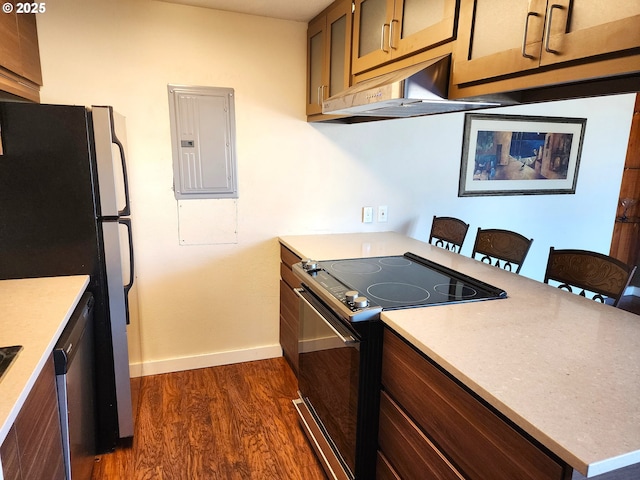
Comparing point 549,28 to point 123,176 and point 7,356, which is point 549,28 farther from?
point 123,176

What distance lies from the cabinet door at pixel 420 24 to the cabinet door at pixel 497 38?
2.6 inches

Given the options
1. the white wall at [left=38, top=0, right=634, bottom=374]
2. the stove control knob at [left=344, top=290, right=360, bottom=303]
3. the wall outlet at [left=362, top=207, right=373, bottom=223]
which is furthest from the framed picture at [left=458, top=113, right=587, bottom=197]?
the stove control knob at [left=344, top=290, right=360, bottom=303]

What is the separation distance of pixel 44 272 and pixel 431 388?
5.50 ft

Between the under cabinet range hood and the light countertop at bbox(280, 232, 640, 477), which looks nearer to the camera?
the light countertop at bbox(280, 232, 640, 477)

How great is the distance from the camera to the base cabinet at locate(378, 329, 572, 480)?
2.91 ft

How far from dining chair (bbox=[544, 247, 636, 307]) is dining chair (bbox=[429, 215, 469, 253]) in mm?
801

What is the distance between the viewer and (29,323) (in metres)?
1.36

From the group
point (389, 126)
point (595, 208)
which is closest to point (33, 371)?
point (389, 126)

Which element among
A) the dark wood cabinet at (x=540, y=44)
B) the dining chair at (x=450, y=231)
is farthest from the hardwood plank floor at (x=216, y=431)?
the dark wood cabinet at (x=540, y=44)

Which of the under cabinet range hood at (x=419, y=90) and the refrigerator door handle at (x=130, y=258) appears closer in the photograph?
the under cabinet range hood at (x=419, y=90)

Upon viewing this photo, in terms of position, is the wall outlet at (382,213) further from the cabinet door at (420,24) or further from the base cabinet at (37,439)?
the base cabinet at (37,439)

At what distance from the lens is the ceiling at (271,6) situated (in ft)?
7.42

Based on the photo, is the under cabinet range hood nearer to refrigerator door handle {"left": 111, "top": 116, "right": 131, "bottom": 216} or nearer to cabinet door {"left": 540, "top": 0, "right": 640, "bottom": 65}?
cabinet door {"left": 540, "top": 0, "right": 640, "bottom": 65}

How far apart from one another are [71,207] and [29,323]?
1.96ft
